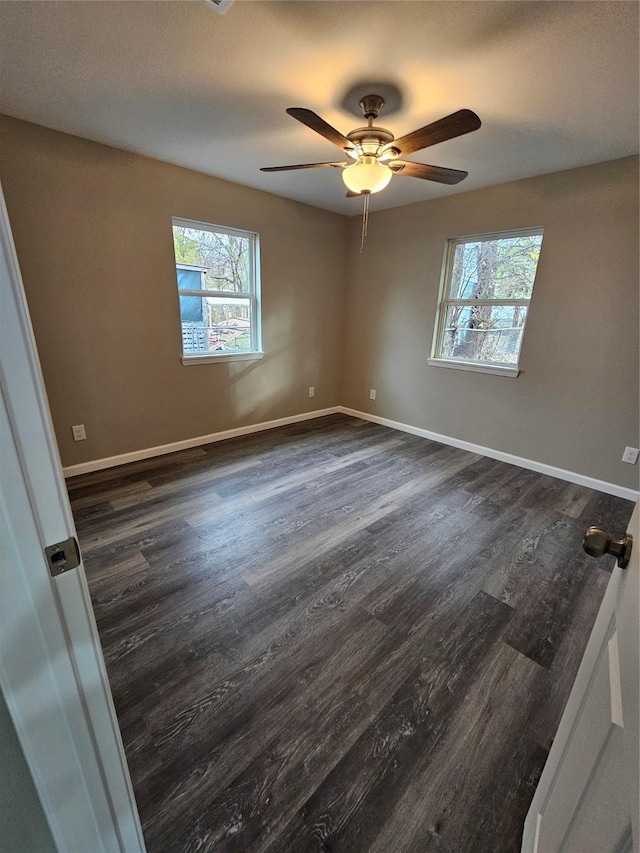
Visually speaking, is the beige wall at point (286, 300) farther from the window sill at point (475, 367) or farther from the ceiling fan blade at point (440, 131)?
the ceiling fan blade at point (440, 131)

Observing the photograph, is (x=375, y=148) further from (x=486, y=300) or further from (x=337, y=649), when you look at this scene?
(x=337, y=649)

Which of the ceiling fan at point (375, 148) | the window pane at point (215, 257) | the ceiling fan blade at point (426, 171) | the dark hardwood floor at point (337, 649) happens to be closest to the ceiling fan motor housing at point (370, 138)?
the ceiling fan at point (375, 148)

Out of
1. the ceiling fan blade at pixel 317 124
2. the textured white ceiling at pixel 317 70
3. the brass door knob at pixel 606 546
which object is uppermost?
the textured white ceiling at pixel 317 70

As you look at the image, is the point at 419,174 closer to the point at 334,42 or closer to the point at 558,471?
the point at 334,42

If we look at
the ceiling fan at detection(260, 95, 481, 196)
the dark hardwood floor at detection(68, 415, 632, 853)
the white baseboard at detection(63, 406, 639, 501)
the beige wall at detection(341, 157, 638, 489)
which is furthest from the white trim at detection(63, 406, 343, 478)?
the ceiling fan at detection(260, 95, 481, 196)

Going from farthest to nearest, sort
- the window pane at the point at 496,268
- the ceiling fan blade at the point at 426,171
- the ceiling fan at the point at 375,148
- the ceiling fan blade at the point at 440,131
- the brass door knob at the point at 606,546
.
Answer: the window pane at the point at 496,268 < the ceiling fan blade at the point at 426,171 < the ceiling fan at the point at 375,148 < the ceiling fan blade at the point at 440,131 < the brass door knob at the point at 606,546

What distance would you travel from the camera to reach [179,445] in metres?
3.51

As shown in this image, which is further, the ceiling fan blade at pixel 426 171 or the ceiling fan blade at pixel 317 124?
the ceiling fan blade at pixel 426 171

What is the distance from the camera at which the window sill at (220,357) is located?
11.0 feet

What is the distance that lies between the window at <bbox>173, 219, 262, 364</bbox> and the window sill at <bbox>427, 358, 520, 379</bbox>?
1.89 m

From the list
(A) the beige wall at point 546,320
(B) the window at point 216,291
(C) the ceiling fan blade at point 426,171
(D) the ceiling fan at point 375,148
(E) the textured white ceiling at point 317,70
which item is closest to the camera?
(E) the textured white ceiling at point 317,70

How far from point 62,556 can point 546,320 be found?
353 cm

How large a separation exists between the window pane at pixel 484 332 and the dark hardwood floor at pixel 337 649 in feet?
4.33

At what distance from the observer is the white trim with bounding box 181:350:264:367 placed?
3363 mm
